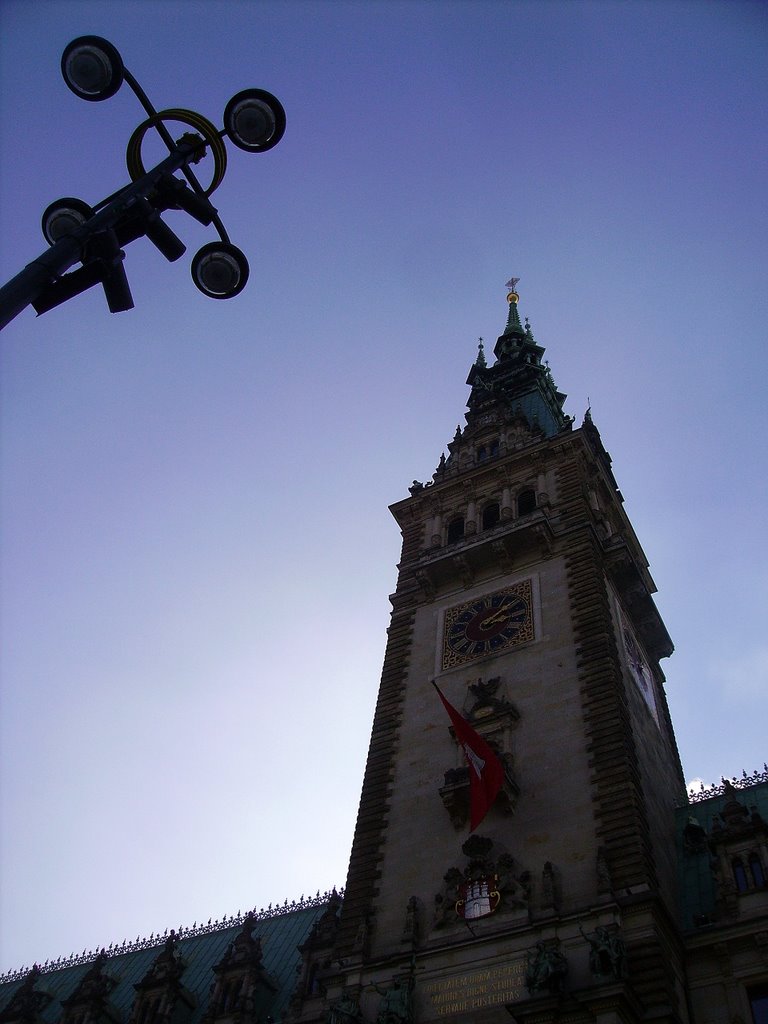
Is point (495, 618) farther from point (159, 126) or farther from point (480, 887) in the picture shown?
point (159, 126)

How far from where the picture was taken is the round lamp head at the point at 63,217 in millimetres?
12953

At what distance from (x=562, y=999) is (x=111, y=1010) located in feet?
76.5

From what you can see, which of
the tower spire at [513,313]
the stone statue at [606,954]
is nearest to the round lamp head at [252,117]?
the stone statue at [606,954]

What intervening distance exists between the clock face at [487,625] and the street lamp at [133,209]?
23375mm

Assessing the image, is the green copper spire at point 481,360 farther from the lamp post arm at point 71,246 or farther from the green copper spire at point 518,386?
the lamp post arm at point 71,246

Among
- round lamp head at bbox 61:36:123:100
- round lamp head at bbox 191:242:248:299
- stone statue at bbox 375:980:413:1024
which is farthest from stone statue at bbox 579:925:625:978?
round lamp head at bbox 61:36:123:100

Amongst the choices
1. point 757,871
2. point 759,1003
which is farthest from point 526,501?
point 759,1003

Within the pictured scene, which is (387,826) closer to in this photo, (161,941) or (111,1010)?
(111,1010)

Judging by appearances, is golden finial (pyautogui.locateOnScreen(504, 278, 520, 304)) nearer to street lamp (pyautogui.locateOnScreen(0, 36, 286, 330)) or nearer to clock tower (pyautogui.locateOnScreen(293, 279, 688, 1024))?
clock tower (pyautogui.locateOnScreen(293, 279, 688, 1024))

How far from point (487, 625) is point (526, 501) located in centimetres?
884

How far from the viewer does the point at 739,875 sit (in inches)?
1059

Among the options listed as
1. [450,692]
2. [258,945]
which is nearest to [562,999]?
[450,692]

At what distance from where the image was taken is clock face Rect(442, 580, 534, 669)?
115ft

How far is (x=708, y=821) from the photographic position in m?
33.3
